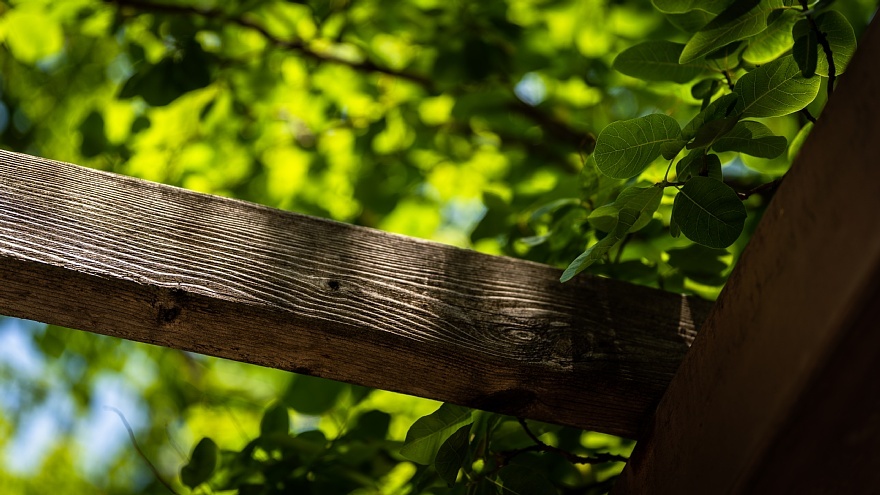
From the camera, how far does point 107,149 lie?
61.8 inches

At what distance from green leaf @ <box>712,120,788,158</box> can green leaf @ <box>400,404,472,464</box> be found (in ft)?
1.24

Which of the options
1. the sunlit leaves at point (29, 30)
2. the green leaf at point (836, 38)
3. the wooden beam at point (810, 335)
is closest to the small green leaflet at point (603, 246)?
the wooden beam at point (810, 335)

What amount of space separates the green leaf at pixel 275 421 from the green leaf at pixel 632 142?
2.37ft

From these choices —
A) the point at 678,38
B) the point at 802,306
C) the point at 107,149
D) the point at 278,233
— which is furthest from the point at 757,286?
the point at 107,149

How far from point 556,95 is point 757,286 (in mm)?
1678

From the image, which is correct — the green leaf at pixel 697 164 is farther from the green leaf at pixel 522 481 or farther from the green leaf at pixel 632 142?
the green leaf at pixel 522 481

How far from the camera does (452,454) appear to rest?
2.37 feet

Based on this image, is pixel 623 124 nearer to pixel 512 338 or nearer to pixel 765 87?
pixel 765 87

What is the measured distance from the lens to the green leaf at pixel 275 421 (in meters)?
1.13

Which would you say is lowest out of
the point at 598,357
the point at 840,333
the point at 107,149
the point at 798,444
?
the point at 107,149

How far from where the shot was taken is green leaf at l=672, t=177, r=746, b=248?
2.04ft

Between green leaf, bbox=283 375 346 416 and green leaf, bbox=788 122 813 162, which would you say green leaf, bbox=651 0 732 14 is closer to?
green leaf, bbox=788 122 813 162

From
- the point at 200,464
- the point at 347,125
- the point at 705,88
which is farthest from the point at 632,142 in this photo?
the point at 347,125

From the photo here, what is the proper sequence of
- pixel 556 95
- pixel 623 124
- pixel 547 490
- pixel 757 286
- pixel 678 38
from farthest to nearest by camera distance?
pixel 556 95, pixel 678 38, pixel 547 490, pixel 623 124, pixel 757 286
